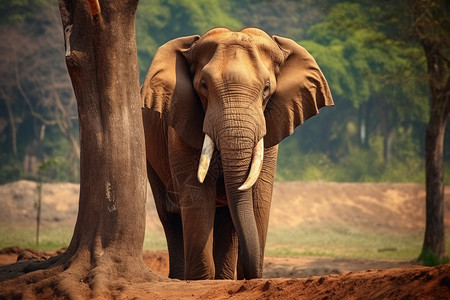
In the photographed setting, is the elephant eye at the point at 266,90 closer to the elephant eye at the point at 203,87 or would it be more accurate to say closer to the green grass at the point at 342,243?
the elephant eye at the point at 203,87

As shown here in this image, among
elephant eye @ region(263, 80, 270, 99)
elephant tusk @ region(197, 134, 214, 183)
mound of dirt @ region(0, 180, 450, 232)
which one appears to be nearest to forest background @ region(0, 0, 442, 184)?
mound of dirt @ region(0, 180, 450, 232)

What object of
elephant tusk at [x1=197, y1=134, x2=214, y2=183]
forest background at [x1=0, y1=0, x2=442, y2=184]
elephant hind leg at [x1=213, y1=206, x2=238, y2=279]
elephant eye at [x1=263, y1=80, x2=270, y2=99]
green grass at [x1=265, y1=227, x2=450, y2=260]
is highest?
forest background at [x1=0, y1=0, x2=442, y2=184]

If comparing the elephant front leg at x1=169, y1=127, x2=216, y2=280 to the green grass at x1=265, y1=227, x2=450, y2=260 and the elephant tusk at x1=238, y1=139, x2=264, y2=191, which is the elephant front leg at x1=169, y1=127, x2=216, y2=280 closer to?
the elephant tusk at x1=238, y1=139, x2=264, y2=191

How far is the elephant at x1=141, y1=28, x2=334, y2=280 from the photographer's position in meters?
9.67

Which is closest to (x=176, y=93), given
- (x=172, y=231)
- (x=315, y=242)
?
(x=172, y=231)

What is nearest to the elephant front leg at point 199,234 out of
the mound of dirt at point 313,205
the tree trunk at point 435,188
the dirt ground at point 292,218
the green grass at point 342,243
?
the dirt ground at point 292,218

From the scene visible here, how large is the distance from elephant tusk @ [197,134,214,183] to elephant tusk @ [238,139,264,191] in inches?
16.5

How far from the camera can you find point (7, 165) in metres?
43.3

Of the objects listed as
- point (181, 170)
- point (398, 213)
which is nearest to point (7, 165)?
point (398, 213)

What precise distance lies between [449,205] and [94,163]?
80.6ft

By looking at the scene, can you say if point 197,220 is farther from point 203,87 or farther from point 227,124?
point 203,87

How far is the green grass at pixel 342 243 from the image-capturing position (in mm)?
22833

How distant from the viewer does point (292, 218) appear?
100ft

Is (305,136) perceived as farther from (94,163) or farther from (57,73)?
(94,163)
